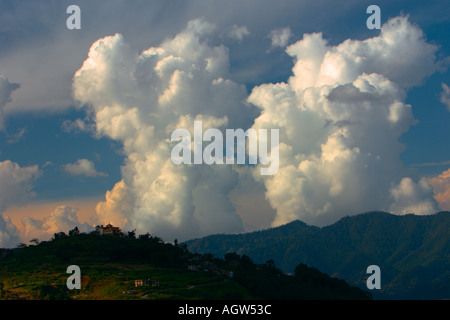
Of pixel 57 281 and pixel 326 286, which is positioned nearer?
pixel 57 281
